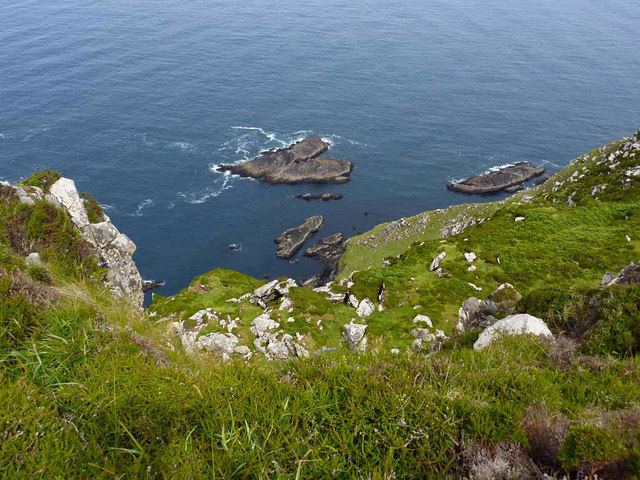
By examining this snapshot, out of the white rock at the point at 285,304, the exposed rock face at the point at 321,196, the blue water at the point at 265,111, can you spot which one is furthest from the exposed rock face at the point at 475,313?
the exposed rock face at the point at 321,196

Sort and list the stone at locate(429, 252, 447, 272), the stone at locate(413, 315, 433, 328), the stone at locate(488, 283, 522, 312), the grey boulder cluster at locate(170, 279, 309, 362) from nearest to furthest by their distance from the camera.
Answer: the stone at locate(488, 283, 522, 312) < the grey boulder cluster at locate(170, 279, 309, 362) < the stone at locate(413, 315, 433, 328) < the stone at locate(429, 252, 447, 272)

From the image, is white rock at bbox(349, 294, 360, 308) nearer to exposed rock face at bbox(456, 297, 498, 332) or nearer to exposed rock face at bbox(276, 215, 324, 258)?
exposed rock face at bbox(456, 297, 498, 332)

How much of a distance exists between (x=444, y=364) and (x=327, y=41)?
606 ft

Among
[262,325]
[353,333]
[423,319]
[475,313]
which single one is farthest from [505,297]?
[262,325]

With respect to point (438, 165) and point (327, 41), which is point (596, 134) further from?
point (327, 41)

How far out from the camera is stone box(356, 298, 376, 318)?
30.2 metres

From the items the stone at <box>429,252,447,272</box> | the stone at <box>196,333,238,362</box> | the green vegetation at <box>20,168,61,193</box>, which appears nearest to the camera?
the stone at <box>196,333,238,362</box>

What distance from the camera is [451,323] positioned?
92.6ft

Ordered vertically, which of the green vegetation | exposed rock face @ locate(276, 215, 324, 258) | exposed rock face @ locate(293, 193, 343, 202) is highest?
the green vegetation

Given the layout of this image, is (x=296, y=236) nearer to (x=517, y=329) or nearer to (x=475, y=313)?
(x=475, y=313)

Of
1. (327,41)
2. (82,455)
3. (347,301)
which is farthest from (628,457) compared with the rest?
(327,41)

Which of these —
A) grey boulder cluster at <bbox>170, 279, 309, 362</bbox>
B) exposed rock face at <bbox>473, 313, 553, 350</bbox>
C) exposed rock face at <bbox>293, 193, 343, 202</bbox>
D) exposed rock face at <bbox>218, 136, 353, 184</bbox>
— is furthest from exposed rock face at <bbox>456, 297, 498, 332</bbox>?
exposed rock face at <bbox>218, 136, 353, 184</bbox>

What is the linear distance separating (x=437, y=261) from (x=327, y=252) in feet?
167

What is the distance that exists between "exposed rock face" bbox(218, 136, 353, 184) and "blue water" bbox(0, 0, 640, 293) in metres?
3.58
